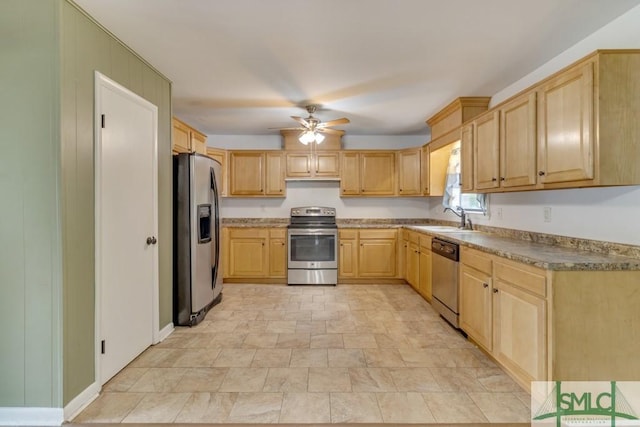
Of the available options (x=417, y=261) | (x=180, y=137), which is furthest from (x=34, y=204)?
(x=417, y=261)

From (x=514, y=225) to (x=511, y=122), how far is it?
1.04 metres

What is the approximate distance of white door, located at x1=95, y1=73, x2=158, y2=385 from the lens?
6.97 feet

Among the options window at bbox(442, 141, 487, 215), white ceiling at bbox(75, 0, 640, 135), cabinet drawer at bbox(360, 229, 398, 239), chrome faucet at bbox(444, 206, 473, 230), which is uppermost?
white ceiling at bbox(75, 0, 640, 135)

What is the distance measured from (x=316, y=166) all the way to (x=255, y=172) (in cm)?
102

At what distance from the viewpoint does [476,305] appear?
2674mm

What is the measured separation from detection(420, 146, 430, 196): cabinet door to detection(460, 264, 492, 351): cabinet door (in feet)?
7.05

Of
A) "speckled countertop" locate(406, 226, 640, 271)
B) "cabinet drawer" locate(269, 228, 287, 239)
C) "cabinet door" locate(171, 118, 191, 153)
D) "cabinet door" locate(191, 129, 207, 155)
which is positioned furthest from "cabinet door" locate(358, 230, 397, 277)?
"cabinet door" locate(171, 118, 191, 153)

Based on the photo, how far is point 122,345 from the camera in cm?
236

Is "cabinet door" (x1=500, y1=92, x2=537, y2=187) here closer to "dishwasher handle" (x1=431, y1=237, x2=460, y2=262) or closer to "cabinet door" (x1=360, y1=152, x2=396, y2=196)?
"dishwasher handle" (x1=431, y1=237, x2=460, y2=262)

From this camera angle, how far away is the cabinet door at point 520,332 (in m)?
1.89

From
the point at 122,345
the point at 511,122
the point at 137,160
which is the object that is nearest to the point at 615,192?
the point at 511,122

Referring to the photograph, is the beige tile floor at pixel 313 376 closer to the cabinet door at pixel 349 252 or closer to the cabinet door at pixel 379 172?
the cabinet door at pixel 349 252

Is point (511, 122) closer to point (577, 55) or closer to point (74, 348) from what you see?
point (577, 55)

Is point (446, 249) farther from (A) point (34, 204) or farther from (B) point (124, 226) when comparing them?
(A) point (34, 204)
